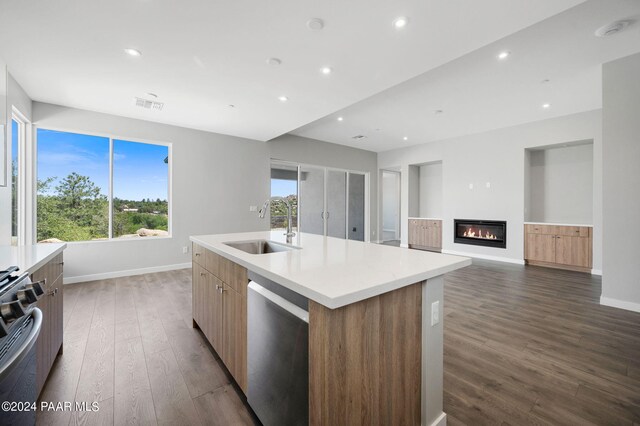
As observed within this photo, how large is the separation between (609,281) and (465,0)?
11.2ft

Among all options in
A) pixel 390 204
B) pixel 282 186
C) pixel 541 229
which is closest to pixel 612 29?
pixel 541 229

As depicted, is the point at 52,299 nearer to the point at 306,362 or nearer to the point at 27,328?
the point at 27,328

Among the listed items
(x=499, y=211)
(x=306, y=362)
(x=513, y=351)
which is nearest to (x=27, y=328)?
(x=306, y=362)

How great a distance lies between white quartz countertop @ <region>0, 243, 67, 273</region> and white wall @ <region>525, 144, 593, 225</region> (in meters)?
7.41

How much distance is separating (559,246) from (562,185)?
56.1 inches

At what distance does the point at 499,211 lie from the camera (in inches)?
227

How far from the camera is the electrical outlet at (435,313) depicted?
4.31 feet

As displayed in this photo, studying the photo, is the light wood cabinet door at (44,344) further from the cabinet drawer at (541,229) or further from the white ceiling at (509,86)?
the cabinet drawer at (541,229)

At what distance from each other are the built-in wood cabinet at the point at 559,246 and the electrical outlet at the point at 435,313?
5137mm

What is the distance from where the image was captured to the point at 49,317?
1.71 m

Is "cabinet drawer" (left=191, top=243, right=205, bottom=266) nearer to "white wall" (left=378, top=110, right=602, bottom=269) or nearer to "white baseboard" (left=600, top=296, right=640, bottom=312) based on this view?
"white baseboard" (left=600, top=296, right=640, bottom=312)

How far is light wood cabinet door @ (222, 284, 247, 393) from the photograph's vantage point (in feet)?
5.01

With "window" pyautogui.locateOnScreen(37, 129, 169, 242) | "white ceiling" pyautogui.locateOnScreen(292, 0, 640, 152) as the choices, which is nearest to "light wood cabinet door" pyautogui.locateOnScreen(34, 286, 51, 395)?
"window" pyautogui.locateOnScreen(37, 129, 169, 242)

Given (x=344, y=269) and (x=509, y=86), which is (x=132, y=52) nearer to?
(x=344, y=269)
